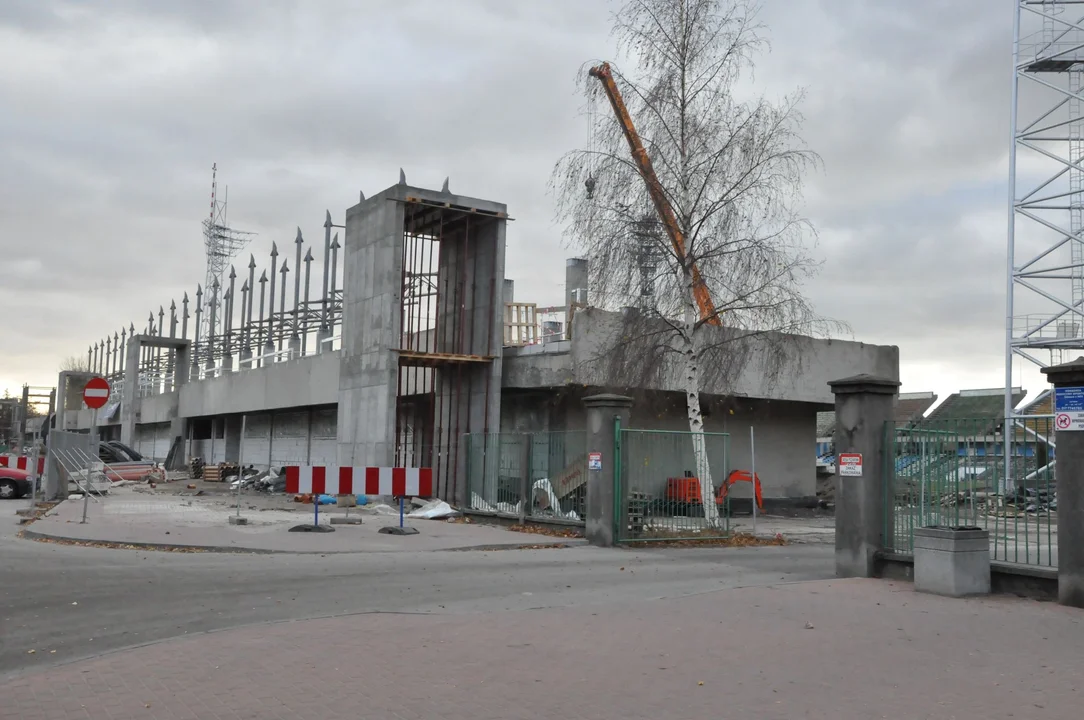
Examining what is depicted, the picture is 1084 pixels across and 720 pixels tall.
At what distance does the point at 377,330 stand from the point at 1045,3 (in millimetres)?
30695

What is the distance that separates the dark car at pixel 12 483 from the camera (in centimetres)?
2959

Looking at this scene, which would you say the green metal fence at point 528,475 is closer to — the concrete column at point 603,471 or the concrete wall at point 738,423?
the concrete column at point 603,471

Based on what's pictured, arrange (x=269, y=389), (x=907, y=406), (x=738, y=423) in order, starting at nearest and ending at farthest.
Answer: (x=738, y=423)
(x=269, y=389)
(x=907, y=406)

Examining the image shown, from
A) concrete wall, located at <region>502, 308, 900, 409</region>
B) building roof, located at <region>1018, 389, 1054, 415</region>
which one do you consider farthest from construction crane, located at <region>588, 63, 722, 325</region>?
building roof, located at <region>1018, 389, 1054, 415</region>

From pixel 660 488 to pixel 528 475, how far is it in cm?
301

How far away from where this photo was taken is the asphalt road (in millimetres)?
8828

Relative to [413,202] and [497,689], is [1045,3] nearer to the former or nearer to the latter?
[413,202]

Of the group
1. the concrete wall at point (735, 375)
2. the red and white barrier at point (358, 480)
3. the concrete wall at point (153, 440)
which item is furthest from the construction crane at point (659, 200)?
the concrete wall at point (153, 440)

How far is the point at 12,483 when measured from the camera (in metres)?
29.8

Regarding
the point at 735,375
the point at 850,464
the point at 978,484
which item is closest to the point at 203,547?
the point at 850,464

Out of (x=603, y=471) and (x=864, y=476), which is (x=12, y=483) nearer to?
(x=603, y=471)

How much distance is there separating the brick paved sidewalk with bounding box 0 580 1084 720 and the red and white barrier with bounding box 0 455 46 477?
23139 millimetres

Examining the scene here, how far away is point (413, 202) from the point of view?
86.5 feet

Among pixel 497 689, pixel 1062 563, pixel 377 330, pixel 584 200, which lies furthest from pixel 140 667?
pixel 377 330
